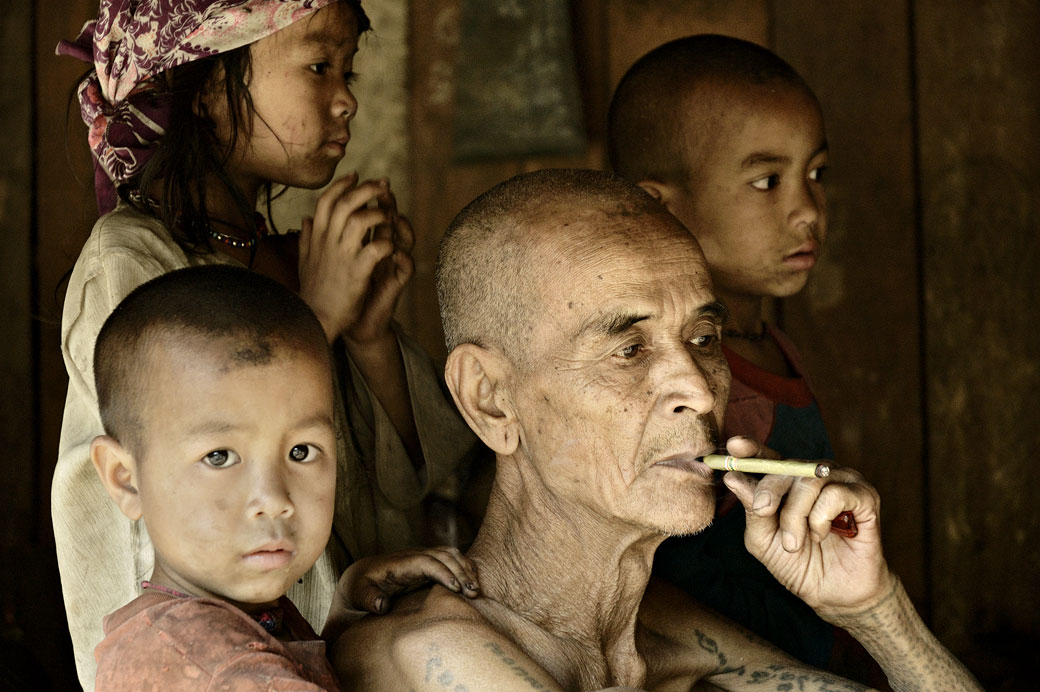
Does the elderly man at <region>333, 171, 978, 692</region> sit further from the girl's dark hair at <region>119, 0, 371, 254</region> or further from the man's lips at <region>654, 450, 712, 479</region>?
the girl's dark hair at <region>119, 0, 371, 254</region>

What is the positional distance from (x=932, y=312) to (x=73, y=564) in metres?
2.56

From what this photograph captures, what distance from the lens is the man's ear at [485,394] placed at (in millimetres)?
2115

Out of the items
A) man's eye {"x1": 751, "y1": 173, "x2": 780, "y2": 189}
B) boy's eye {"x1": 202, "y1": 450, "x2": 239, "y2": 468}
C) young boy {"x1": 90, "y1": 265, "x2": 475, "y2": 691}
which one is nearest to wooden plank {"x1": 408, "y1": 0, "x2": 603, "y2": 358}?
man's eye {"x1": 751, "y1": 173, "x2": 780, "y2": 189}

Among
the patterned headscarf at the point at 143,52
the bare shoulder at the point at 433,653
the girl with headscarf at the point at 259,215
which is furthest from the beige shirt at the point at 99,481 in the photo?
the bare shoulder at the point at 433,653

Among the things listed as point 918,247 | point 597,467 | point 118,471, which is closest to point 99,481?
point 118,471

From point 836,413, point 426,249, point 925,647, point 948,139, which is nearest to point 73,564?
point 925,647

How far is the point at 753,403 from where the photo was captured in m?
2.80

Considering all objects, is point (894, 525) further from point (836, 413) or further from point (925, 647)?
point (925, 647)

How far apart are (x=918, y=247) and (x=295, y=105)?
205cm

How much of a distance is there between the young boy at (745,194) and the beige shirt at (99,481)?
25.2 inches

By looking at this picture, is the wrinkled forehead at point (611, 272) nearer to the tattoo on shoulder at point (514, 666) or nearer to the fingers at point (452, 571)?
the fingers at point (452, 571)

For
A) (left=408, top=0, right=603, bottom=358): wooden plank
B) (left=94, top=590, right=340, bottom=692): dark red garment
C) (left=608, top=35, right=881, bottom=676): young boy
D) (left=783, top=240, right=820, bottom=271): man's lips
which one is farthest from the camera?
(left=408, top=0, right=603, bottom=358): wooden plank

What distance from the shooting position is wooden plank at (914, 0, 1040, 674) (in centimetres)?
369

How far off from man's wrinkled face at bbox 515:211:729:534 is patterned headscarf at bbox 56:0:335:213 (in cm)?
75
